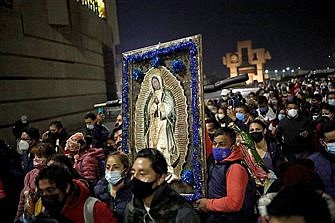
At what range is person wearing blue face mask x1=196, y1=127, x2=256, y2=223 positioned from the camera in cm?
330

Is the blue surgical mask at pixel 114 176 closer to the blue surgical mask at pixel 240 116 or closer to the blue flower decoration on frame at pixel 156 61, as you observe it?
the blue flower decoration on frame at pixel 156 61

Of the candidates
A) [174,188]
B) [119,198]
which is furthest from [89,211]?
[174,188]

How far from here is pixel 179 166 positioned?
3.69 meters

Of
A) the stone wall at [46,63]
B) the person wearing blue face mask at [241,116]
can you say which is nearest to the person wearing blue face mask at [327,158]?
the person wearing blue face mask at [241,116]

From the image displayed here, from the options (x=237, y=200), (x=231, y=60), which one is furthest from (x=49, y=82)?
(x=231, y=60)

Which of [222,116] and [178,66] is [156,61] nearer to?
[178,66]

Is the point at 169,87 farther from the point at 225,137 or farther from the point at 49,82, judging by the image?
the point at 49,82

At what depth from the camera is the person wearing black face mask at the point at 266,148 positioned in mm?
4779

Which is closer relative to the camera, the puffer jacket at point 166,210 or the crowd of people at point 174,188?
the crowd of people at point 174,188

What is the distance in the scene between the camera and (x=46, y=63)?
15.6 m

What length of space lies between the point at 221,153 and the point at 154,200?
1.16 m

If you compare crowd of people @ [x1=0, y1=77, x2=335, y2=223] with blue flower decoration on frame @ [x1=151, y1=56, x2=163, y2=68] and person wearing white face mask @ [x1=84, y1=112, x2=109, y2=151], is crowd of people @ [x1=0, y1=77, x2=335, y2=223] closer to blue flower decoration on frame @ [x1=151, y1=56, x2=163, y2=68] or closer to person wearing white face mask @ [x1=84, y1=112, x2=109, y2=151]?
blue flower decoration on frame @ [x1=151, y1=56, x2=163, y2=68]

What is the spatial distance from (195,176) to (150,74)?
1127 mm

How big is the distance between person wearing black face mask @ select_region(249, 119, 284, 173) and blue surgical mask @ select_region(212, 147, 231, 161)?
127cm
